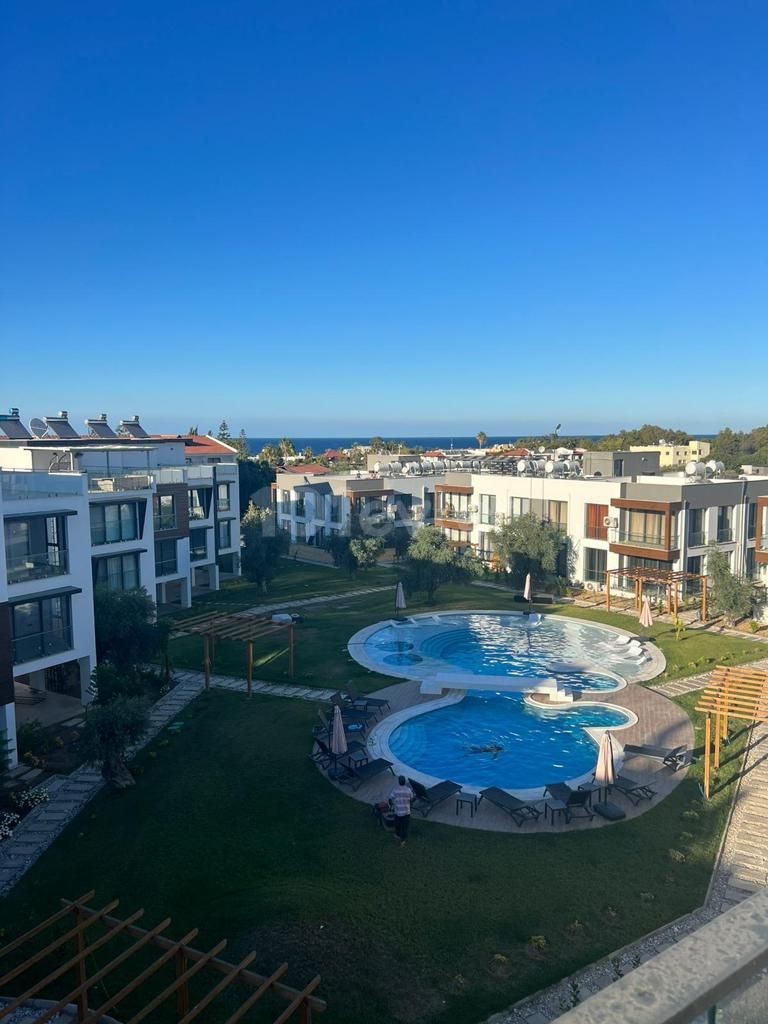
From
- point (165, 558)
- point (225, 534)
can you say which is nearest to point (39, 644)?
point (165, 558)

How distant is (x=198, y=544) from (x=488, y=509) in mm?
17989

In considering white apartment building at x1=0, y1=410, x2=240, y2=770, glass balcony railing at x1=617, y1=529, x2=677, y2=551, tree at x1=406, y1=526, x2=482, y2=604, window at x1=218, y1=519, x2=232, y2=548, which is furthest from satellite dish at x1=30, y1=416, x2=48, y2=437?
glass balcony railing at x1=617, y1=529, x2=677, y2=551

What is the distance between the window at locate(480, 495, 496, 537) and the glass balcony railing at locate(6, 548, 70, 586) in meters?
28.9

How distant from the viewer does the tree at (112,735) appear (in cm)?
1620

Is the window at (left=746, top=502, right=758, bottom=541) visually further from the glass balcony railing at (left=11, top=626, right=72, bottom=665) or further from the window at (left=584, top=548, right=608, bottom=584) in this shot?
the glass balcony railing at (left=11, top=626, right=72, bottom=665)

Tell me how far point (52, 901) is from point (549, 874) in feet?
28.5

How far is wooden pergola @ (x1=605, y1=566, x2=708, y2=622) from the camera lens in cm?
3238

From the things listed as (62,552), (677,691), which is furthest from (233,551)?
(677,691)

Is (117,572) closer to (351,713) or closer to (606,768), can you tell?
(351,713)

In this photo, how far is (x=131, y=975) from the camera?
34.7 feet

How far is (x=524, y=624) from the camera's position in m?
33.1

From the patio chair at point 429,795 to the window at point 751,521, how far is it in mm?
27667

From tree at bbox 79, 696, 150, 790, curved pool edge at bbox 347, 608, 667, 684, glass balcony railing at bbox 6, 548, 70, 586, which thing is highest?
glass balcony railing at bbox 6, 548, 70, 586

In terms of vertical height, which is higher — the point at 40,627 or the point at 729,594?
the point at 40,627
